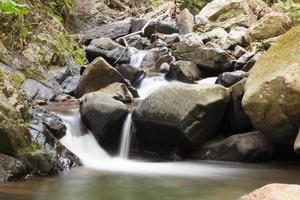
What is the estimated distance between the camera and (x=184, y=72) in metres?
11.1

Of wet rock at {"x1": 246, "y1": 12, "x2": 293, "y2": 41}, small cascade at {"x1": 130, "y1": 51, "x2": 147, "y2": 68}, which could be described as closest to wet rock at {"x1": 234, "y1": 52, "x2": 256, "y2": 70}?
wet rock at {"x1": 246, "y1": 12, "x2": 293, "y2": 41}

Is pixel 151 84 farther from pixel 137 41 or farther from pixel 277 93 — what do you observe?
pixel 277 93

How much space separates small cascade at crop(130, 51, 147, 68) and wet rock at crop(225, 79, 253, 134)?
5.27 metres

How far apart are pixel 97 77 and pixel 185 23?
630cm

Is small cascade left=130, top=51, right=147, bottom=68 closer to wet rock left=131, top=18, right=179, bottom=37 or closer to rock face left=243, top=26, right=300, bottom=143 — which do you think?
wet rock left=131, top=18, right=179, bottom=37

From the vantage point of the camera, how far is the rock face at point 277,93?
633 cm

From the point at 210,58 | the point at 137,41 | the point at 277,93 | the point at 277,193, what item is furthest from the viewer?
the point at 137,41

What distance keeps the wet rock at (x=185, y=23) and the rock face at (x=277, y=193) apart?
37.6ft

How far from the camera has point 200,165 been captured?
700cm

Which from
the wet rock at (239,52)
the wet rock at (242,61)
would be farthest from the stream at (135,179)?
the wet rock at (239,52)

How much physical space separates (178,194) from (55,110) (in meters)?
3.66

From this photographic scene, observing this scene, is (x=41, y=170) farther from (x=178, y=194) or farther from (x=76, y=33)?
(x=76, y=33)

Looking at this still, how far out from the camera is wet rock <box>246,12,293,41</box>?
12.8 metres

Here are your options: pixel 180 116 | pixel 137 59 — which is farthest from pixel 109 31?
pixel 180 116
